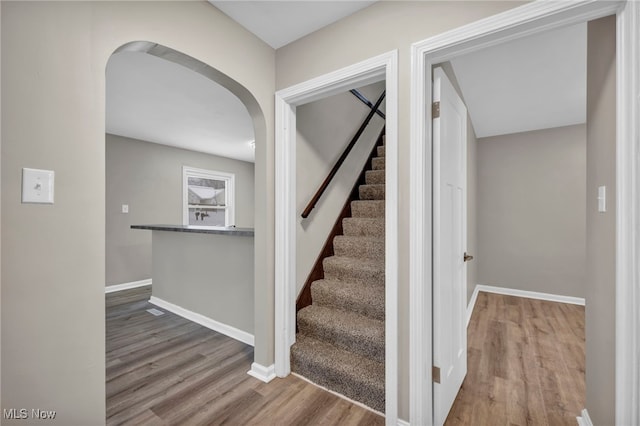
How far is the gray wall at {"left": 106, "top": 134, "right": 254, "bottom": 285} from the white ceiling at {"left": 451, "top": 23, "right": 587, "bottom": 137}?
15.2 ft

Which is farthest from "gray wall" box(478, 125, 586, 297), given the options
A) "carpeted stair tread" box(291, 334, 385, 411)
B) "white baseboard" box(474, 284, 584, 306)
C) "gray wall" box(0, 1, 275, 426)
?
"gray wall" box(0, 1, 275, 426)

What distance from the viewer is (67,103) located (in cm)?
101

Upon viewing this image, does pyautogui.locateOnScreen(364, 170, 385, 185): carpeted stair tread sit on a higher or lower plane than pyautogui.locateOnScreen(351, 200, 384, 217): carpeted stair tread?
higher

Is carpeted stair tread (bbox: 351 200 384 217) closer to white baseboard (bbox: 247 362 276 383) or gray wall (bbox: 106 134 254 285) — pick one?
white baseboard (bbox: 247 362 276 383)

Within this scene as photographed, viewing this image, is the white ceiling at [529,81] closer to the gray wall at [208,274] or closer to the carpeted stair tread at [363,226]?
the carpeted stair tread at [363,226]

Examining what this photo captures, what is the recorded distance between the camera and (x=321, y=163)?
2461 millimetres

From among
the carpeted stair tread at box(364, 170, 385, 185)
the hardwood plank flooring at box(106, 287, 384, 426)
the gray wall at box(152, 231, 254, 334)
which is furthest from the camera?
the carpeted stair tread at box(364, 170, 385, 185)

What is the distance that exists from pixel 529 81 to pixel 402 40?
184 cm

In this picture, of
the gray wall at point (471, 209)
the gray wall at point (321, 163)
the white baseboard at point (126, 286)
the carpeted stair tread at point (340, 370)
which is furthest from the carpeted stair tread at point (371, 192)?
the white baseboard at point (126, 286)

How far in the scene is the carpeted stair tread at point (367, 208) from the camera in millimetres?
2820

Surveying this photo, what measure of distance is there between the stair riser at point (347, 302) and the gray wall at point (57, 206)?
1466mm

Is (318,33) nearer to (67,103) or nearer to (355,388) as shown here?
(67,103)

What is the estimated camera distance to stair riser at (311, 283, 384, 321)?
78.6 inches

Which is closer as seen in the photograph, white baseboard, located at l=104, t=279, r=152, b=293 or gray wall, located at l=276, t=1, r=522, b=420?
gray wall, located at l=276, t=1, r=522, b=420
